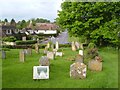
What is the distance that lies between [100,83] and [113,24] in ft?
68.3

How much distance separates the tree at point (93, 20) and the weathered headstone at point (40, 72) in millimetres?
19846

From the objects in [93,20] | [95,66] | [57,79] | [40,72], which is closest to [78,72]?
[57,79]

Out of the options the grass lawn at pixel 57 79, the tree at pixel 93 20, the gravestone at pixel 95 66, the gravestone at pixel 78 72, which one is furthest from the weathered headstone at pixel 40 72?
the tree at pixel 93 20

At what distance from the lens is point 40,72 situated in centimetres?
1606

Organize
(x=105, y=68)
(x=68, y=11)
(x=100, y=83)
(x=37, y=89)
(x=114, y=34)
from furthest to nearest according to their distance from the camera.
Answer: (x=68, y=11)
(x=114, y=34)
(x=105, y=68)
(x=100, y=83)
(x=37, y=89)

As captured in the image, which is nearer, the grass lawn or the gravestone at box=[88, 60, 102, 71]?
the grass lawn

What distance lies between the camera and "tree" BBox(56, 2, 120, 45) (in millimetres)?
35531

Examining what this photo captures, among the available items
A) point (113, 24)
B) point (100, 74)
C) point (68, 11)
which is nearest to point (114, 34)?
point (113, 24)

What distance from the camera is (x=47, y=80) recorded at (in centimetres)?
1591

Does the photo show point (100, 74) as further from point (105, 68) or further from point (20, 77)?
point (20, 77)

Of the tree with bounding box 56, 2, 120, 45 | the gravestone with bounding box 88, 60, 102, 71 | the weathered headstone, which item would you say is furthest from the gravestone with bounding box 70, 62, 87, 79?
the tree with bounding box 56, 2, 120, 45

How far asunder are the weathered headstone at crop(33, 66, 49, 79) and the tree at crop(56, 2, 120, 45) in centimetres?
1985

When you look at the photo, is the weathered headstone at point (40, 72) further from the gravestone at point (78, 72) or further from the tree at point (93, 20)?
the tree at point (93, 20)

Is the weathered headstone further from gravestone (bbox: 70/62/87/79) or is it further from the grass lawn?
gravestone (bbox: 70/62/87/79)
